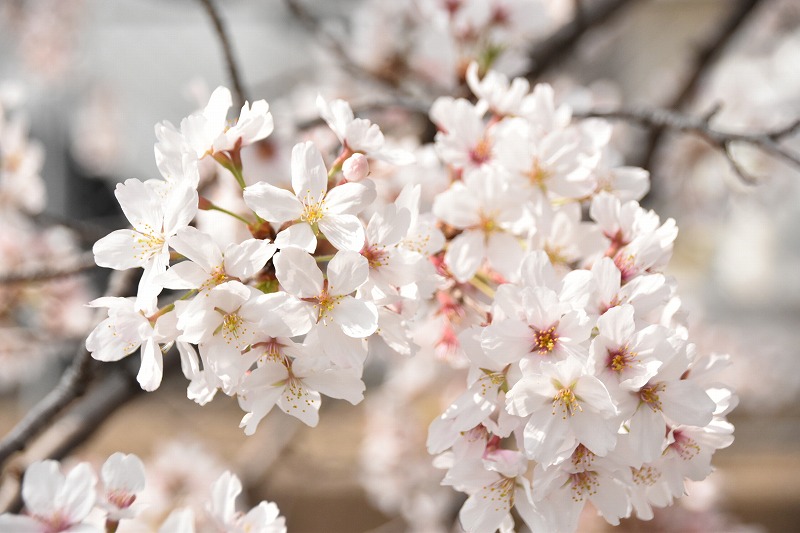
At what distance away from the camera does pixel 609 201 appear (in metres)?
0.50

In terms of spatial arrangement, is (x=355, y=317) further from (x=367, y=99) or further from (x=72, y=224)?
(x=72, y=224)

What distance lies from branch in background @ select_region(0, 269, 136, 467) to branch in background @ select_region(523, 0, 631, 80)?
0.77m

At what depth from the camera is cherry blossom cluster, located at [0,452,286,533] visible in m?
0.43

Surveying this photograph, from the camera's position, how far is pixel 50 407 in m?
0.62

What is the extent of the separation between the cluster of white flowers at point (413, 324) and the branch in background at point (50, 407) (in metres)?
0.22

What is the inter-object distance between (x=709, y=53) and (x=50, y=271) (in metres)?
1.07

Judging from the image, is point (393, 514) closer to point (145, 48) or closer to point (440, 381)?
point (440, 381)

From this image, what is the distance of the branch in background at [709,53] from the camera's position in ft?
3.81

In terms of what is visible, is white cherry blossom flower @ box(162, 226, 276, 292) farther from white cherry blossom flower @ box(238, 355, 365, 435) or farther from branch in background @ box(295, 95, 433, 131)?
branch in background @ box(295, 95, 433, 131)

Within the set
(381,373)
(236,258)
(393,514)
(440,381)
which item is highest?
(236,258)

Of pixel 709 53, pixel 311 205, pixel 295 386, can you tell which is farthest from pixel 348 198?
pixel 709 53

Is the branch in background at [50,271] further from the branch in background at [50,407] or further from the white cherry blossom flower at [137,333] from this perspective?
the white cherry blossom flower at [137,333]

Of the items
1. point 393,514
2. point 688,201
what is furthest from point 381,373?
point 688,201

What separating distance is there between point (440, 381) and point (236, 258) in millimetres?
1814
